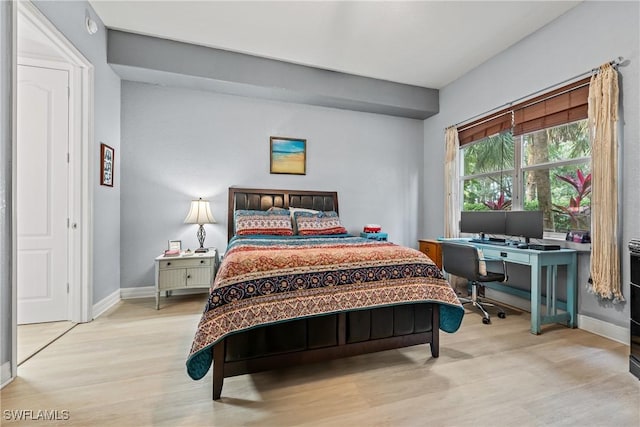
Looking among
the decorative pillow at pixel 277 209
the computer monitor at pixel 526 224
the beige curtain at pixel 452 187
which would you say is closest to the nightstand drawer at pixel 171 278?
the decorative pillow at pixel 277 209

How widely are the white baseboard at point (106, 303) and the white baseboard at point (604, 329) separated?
487 cm

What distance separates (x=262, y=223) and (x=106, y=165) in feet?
6.02

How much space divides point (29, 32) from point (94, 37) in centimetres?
67

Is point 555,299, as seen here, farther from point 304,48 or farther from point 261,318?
point 304,48

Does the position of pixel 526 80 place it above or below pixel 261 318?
above

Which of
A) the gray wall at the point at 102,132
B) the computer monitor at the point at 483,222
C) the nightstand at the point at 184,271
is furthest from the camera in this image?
the computer monitor at the point at 483,222

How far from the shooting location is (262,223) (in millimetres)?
3553

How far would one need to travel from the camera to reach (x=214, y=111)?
400 cm

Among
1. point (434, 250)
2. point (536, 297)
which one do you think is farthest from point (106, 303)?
point (536, 297)

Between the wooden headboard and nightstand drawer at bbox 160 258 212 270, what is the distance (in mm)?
667

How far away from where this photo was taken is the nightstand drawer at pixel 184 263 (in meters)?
3.27

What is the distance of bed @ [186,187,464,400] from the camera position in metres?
1.67

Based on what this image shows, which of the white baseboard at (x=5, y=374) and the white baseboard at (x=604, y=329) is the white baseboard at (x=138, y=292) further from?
the white baseboard at (x=604, y=329)

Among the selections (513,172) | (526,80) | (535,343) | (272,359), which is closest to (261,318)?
(272,359)
